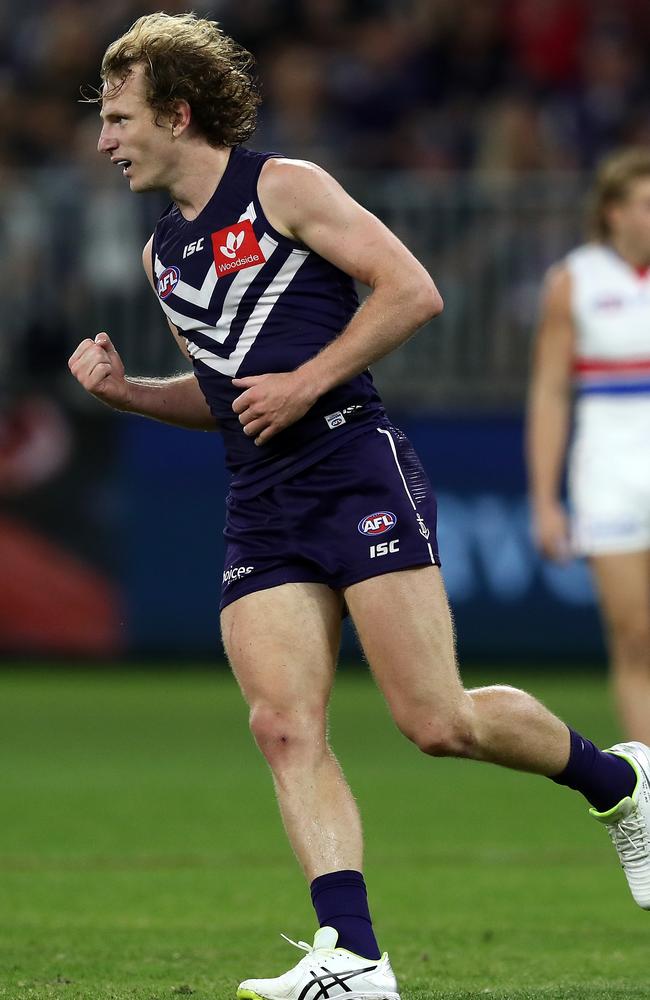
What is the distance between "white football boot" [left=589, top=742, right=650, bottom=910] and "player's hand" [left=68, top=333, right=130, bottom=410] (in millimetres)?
1836

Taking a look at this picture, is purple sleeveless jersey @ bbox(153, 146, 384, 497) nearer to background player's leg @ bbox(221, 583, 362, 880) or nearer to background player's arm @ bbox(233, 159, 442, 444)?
background player's arm @ bbox(233, 159, 442, 444)

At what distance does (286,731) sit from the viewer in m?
5.01

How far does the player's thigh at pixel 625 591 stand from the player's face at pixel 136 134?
344 cm

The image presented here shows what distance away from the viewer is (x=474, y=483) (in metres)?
15.0

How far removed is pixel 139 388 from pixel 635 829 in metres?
2.00

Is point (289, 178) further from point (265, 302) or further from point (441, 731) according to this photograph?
point (441, 731)

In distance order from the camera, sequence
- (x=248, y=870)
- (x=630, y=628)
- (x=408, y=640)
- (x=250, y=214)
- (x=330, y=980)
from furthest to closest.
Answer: (x=630, y=628) < (x=248, y=870) < (x=250, y=214) < (x=408, y=640) < (x=330, y=980)

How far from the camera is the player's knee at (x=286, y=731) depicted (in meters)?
5.01

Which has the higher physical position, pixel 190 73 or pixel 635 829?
pixel 190 73

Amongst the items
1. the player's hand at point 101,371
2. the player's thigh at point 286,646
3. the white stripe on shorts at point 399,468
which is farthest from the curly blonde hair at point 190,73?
the player's thigh at point 286,646

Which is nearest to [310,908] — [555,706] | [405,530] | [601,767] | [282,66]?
[601,767]

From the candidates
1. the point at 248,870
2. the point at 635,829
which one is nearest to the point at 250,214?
the point at 635,829

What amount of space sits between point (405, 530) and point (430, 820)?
3.97m

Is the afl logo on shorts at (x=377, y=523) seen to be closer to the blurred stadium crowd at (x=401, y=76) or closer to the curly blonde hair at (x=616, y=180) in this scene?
the curly blonde hair at (x=616, y=180)
